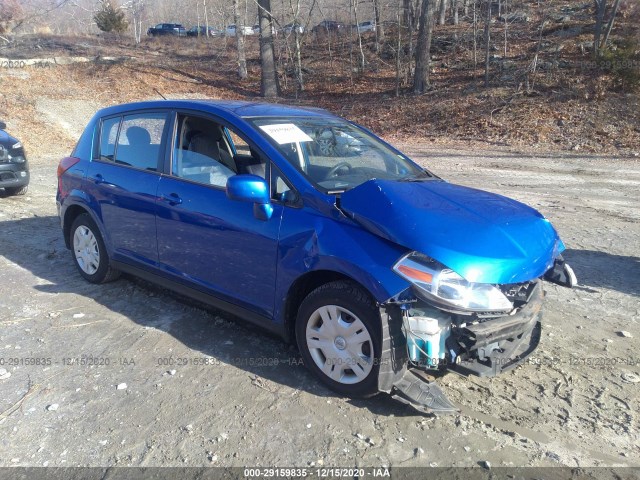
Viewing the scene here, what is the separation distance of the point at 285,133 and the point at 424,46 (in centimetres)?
1819

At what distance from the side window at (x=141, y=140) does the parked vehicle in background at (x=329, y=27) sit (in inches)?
1176

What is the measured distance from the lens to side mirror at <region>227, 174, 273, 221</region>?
3551mm

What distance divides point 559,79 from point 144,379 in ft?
62.6

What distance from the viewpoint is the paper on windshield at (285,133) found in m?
3.96

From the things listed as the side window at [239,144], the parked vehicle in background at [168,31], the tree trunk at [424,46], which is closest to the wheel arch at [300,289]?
the side window at [239,144]

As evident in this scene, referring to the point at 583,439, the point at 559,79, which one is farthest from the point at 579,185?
the point at 559,79

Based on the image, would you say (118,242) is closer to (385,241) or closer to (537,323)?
(385,241)

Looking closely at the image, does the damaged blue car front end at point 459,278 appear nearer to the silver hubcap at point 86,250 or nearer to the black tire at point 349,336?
the black tire at point 349,336

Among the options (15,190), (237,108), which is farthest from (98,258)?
(15,190)

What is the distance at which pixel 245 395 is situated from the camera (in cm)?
350

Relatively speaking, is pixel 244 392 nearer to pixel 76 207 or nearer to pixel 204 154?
pixel 204 154

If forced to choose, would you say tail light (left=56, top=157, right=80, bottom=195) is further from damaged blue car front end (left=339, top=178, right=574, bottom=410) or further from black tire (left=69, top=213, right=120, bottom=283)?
damaged blue car front end (left=339, top=178, right=574, bottom=410)

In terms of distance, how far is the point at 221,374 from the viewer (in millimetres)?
3748

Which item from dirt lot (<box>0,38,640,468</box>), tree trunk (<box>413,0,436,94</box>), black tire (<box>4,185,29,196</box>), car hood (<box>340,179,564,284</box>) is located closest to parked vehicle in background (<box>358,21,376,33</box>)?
tree trunk (<box>413,0,436,94</box>)
